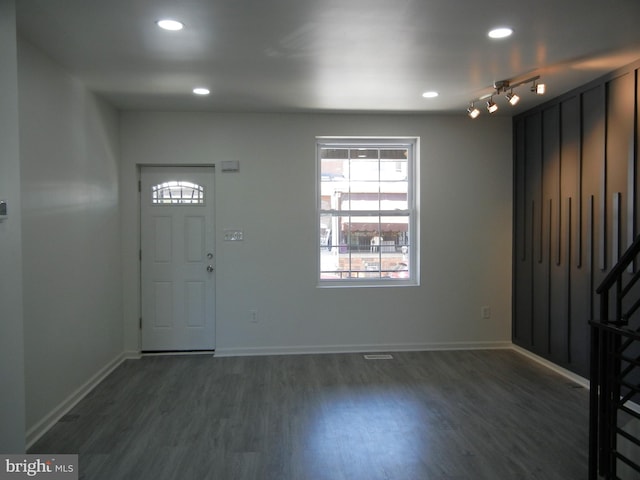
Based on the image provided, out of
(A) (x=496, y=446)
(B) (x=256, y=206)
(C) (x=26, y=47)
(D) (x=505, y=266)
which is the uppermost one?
(C) (x=26, y=47)

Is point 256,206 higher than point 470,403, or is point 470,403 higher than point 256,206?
point 256,206

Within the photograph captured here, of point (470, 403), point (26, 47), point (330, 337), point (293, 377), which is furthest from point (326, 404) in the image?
point (26, 47)

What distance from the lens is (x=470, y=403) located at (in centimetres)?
354

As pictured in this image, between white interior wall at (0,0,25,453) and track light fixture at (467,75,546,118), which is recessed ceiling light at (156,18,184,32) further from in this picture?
track light fixture at (467,75,546,118)

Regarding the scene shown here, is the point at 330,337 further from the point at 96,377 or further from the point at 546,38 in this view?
the point at 546,38

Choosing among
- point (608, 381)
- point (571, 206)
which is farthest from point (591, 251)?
point (608, 381)

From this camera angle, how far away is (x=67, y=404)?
343cm

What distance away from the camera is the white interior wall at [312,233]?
15.8 ft

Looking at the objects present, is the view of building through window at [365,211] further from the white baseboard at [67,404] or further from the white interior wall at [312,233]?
the white baseboard at [67,404]

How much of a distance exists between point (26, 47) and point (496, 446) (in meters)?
3.93

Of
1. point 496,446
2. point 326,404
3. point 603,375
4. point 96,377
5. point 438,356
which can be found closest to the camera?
point 603,375

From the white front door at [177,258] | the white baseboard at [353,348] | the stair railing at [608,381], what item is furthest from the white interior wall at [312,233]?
the stair railing at [608,381]

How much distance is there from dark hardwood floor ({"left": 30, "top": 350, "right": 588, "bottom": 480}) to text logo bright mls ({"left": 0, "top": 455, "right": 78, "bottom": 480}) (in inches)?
2.9

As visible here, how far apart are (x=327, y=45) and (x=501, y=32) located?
1095mm
